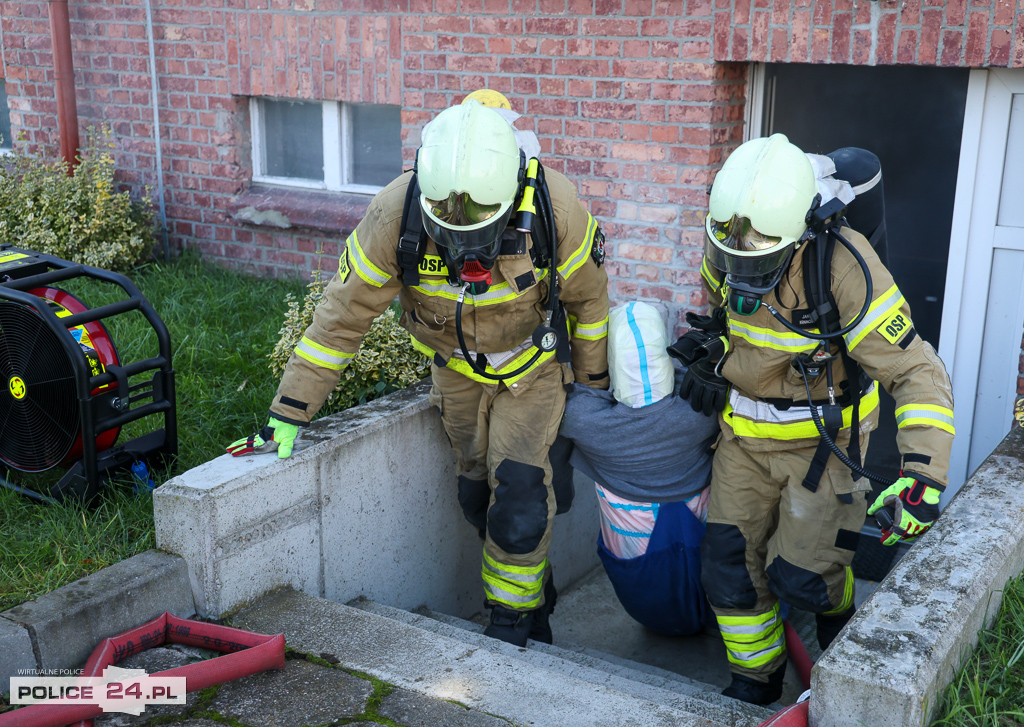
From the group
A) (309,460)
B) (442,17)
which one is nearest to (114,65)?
(442,17)

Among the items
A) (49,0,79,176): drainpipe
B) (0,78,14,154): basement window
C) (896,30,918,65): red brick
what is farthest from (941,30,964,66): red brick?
(0,78,14,154): basement window

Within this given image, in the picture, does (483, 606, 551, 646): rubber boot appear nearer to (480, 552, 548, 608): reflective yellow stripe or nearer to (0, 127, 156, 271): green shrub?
(480, 552, 548, 608): reflective yellow stripe

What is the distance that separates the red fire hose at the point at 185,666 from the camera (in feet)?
8.63

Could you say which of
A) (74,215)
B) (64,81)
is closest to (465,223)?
(74,215)

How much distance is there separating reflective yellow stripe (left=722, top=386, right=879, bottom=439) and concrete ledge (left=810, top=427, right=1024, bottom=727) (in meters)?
0.40

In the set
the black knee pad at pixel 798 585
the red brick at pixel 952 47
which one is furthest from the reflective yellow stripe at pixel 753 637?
the red brick at pixel 952 47

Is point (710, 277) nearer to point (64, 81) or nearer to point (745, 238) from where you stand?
point (745, 238)

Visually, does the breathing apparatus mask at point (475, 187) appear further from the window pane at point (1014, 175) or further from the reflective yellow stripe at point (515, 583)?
the window pane at point (1014, 175)

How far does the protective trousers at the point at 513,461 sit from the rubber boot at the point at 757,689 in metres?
0.80

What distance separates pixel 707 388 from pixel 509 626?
1.19m

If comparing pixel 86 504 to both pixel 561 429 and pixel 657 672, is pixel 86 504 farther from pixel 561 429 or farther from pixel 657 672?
pixel 657 672

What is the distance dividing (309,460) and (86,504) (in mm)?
785

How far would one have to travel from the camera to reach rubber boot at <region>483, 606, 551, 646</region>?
3.78m

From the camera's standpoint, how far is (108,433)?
3.67 meters
